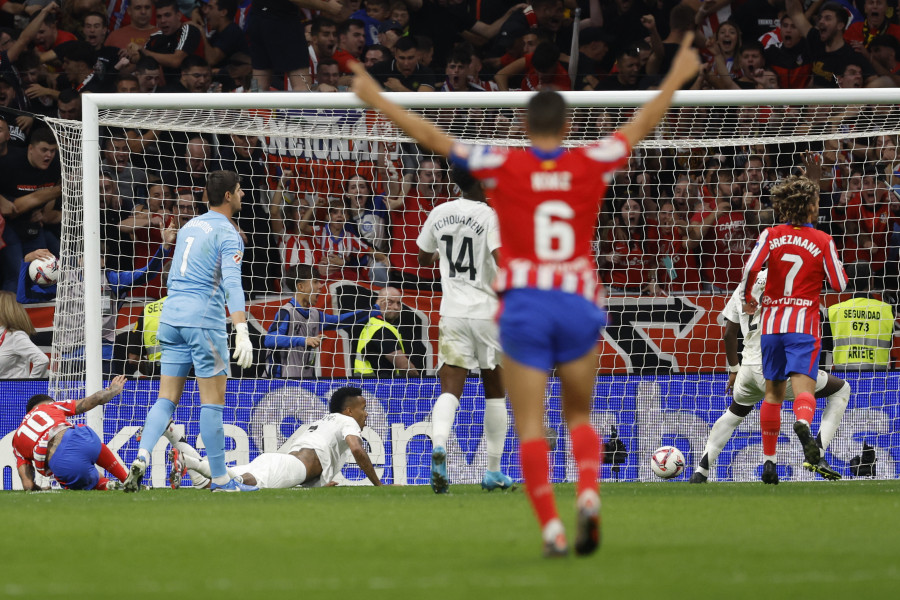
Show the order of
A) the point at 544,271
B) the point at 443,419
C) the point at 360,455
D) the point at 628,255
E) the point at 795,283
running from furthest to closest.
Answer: the point at 628,255
the point at 360,455
the point at 795,283
the point at 443,419
the point at 544,271

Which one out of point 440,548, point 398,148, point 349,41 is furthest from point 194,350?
point 349,41

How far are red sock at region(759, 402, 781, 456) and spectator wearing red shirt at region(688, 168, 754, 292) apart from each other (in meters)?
3.60

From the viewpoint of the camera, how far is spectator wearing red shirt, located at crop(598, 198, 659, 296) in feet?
40.9

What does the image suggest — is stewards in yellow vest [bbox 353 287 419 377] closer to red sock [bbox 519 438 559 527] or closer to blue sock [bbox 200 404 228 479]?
blue sock [bbox 200 404 228 479]

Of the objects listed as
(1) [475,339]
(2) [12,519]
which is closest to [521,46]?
(1) [475,339]

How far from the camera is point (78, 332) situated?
11.2 meters

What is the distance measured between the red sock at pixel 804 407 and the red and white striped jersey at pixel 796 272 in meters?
0.50

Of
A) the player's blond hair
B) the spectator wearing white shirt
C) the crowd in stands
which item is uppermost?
the crowd in stands

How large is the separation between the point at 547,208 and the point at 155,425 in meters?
5.01

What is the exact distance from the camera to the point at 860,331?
11.8m

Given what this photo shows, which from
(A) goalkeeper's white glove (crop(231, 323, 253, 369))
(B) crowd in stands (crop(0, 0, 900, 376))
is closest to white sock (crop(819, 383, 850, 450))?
(B) crowd in stands (crop(0, 0, 900, 376))

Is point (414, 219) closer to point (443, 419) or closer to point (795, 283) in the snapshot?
point (443, 419)

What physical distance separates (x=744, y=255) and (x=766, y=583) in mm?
9394

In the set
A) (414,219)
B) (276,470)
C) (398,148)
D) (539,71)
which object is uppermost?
(539,71)
